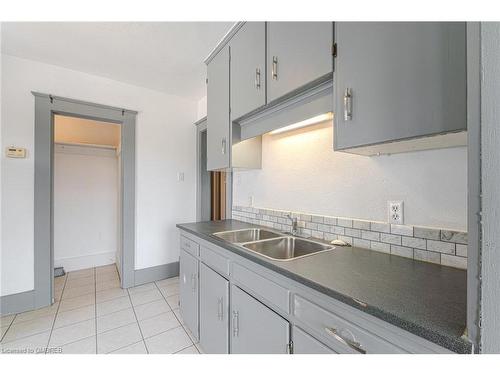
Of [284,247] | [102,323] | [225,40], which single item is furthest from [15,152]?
[284,247]

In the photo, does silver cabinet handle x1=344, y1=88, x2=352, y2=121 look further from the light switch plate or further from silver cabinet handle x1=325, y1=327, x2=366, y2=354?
the light switch plate

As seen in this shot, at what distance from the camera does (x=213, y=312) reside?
4.81ft

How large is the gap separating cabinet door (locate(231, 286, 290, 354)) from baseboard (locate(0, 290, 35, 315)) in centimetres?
226

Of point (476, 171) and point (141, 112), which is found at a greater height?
point (141, 112)

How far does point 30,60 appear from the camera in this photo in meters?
2.23

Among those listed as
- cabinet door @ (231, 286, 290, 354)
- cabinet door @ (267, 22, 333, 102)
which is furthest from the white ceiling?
cabinet door @ (231, 286, 290, 354)

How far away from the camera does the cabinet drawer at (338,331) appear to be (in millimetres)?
653

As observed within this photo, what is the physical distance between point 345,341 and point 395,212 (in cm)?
71

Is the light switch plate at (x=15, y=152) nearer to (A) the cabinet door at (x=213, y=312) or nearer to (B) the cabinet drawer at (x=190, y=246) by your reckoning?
(B) the cabinet drawer at (x=190, y=246)

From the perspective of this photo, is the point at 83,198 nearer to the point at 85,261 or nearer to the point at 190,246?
the point at 85,261
